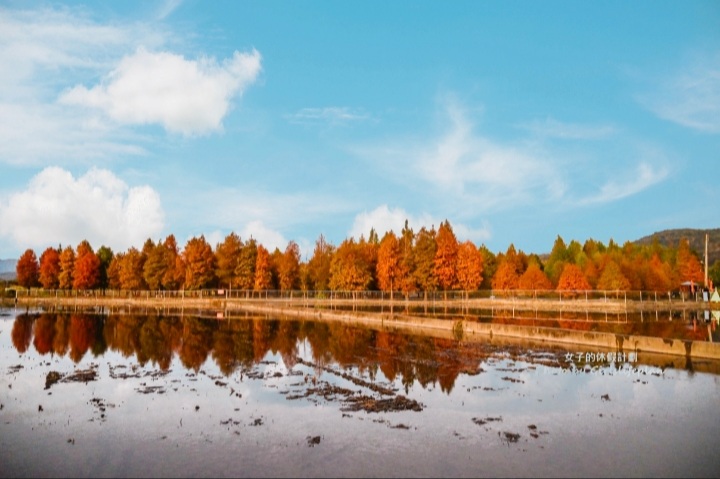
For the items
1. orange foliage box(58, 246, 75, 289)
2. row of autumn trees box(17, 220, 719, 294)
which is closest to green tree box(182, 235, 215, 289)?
row of autumn trees box(17, 220, 719, 294)

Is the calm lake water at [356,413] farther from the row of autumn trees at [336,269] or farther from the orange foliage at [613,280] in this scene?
the orange foliage at [613,280]

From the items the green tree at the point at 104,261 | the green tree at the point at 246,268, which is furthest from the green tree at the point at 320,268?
the green tree at the point at 104,261

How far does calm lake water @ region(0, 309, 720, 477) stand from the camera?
14344 millimetres

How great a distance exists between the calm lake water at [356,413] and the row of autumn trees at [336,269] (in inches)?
2044

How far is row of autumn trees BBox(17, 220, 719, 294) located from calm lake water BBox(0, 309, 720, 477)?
51920mm

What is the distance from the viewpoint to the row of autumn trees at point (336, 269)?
88375mm

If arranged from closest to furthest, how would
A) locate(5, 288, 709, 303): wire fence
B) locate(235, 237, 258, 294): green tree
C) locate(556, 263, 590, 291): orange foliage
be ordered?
1. locate(5, 288, 709, 303): wire fence
2. locate(556, 263, 590, 291): orange foliage
3. locate(235, 237, 258, 294): green tree

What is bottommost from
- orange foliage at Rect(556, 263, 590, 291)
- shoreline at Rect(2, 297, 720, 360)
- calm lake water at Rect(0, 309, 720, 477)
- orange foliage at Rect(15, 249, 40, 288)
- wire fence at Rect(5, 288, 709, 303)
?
calm lake water at Rect(0, 309, 720, 477)

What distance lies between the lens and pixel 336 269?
297 ft

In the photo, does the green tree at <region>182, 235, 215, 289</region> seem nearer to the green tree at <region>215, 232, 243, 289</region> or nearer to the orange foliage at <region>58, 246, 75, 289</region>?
the green tree at <region>215, 232, 243, 289</region>

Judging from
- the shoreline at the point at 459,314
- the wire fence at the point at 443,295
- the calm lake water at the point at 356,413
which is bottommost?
the calm lake water at the point at 356,413

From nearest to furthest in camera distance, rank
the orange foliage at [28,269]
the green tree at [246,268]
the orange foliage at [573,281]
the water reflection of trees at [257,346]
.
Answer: the water reflection of trees at [257,346] < the orange foliage at [573,281] < the green tree at [246,268] < the orange foliage at [28,269]

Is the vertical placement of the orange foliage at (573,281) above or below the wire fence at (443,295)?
above

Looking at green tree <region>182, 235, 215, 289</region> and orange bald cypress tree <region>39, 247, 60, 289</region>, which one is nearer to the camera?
green tree <region>182, 235, 215, 289</region>
